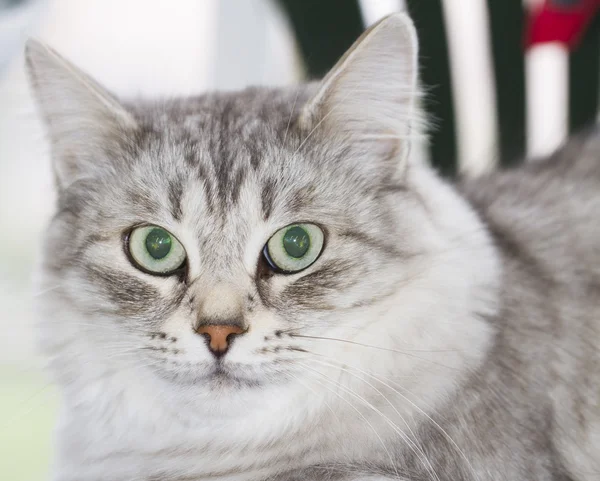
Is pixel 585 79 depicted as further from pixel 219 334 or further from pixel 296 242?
pixel 219 334

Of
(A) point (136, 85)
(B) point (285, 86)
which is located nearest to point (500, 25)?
(B) point (285, 86)

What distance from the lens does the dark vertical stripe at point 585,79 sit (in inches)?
89.5

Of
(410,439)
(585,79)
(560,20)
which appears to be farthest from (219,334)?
(585,79)

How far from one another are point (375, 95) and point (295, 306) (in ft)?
1.34

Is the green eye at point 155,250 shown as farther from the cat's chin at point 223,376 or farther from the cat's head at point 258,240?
the cat's chin at point 223,376

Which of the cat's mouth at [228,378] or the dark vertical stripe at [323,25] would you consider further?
the dark vertical stripe at [323,25]

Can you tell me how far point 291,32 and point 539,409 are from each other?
1236 mm

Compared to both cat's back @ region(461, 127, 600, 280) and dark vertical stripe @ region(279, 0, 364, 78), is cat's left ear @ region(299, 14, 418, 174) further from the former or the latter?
dark vertical stripe @ region(279, 0, 364, 78)

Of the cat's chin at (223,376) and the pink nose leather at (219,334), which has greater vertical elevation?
the pink nose leather at (219,334)

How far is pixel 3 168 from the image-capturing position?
173cm

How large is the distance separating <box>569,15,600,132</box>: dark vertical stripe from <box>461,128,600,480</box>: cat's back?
720 mm

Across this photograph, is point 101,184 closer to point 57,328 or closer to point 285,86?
point 57,328

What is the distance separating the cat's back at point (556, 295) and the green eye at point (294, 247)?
0.39 meters

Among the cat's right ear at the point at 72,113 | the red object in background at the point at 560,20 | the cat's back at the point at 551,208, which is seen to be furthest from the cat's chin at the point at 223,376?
the red object in background at the point at 560,20
